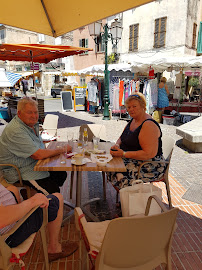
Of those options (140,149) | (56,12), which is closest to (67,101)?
(56,12)

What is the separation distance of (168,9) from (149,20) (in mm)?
1565

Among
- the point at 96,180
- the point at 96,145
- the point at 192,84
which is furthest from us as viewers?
the point at 192,84

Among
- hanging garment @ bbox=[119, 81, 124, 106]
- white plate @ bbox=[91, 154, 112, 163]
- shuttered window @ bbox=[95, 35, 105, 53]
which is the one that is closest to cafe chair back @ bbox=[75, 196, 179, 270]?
white plate @ bbox=[91, 154, 112, 163]

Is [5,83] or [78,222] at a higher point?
[5,83]

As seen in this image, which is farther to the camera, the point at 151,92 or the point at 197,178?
the point at 151,92

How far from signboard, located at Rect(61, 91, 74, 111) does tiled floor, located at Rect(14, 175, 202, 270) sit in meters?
10.1

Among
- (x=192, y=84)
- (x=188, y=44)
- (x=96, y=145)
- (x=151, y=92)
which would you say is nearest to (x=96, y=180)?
(x=96, y=145)

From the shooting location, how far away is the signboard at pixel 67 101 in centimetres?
1275

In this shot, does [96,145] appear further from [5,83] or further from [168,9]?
[168,9]

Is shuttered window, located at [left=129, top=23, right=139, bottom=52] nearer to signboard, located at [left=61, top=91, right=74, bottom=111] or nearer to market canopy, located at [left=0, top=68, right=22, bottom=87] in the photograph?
signboard, located at [left=61, top=91, right=74, bottom=111]

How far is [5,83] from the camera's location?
30.9ft

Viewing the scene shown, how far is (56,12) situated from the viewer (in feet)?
10.0

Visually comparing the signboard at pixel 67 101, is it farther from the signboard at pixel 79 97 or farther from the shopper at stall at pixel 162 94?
the shopper at stall at pixel 162 94

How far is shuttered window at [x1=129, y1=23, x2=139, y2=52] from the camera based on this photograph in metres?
17.2
